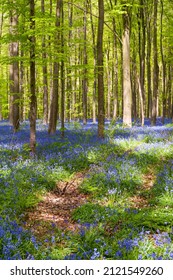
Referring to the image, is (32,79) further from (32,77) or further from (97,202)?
(97,202)

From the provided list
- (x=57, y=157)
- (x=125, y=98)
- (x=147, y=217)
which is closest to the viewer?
(x=147, y=217)

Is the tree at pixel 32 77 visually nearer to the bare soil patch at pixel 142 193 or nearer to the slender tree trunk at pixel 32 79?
the slender tree trunk at pixel 32 79

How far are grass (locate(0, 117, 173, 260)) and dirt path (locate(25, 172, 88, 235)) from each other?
0.12 meters

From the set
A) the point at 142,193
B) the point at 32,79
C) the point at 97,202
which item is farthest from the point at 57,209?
the point at 32,79

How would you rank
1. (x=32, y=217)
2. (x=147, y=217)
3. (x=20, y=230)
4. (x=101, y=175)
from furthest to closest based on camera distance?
(x=101, y=175), (x=32, y=217), (x=147, y=217), (x=20, y=230)

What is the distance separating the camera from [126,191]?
7.96 m

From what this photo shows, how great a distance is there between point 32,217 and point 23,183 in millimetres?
1514

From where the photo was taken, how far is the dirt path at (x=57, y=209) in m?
6.05

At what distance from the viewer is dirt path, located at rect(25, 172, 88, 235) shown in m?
6.05

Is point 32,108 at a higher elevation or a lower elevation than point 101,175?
higher

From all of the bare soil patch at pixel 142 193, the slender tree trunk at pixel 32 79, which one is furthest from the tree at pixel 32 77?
the bare soil patch at pixel 142 193

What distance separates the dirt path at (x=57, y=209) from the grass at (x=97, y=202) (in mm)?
123
